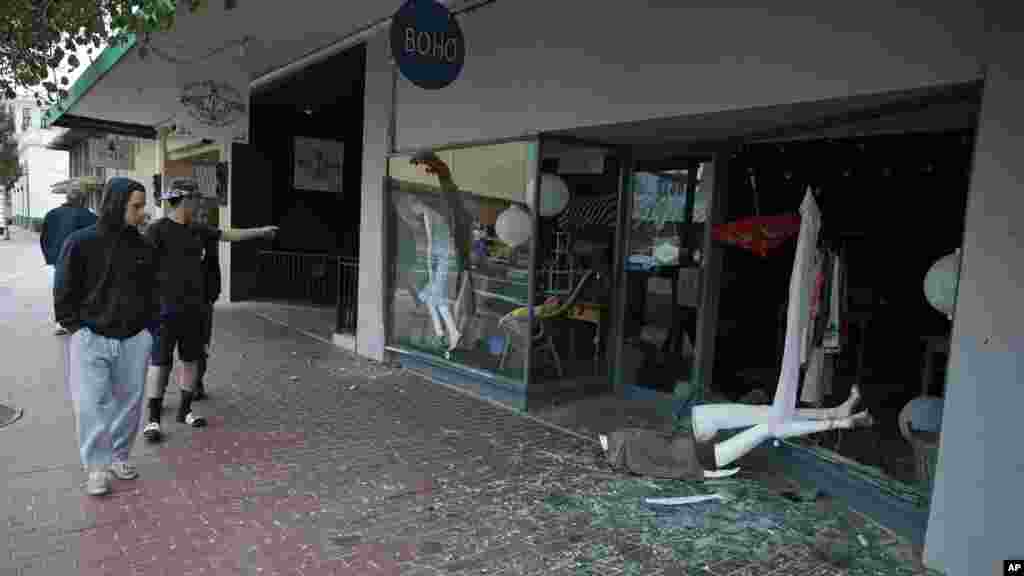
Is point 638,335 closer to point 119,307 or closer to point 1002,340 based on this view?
point 1002,340

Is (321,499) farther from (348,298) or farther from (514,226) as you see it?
(348,298)

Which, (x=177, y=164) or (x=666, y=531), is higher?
(x=177, y=164)

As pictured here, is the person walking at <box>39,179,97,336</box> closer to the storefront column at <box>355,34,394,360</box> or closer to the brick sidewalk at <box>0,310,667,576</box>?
the brick sidewalk at <box>0,310,667,576</box>

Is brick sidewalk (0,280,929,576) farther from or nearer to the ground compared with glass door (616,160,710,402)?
nearer to the ground

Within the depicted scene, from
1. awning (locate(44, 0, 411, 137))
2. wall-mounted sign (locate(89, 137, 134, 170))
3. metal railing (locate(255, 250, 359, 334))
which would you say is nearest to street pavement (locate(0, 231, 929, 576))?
awning (locate(44, 0, 411, 137))

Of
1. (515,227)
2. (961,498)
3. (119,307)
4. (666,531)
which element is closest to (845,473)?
(961,498)

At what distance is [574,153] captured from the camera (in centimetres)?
632

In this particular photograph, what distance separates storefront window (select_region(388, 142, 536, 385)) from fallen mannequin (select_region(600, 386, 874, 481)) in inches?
65.1

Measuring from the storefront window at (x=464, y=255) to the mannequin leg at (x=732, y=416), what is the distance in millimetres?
1909

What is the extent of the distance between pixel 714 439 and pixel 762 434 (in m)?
0.32

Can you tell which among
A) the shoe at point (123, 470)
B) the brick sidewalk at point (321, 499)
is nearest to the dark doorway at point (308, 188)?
the brick sidewalk at point (321, 499)

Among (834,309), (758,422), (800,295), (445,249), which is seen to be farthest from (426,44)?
(758,422)

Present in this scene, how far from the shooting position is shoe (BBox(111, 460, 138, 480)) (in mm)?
4220

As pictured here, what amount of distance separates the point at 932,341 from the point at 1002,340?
1707mm
